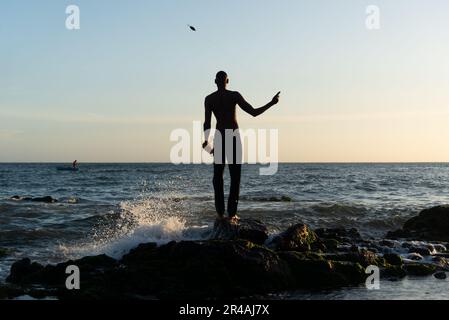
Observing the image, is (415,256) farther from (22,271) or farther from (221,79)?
(22,271)

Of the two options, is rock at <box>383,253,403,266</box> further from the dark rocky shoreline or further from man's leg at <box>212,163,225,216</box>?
man's leg at <box>212,163,225,216</box>

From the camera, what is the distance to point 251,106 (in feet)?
38.7

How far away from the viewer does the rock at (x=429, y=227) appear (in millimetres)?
17423

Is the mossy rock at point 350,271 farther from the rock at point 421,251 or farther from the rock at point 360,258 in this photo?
the rock at point 421,251

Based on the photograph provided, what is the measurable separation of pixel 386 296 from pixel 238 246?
2.51 meters

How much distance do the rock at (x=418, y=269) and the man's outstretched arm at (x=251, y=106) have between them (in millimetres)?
4115

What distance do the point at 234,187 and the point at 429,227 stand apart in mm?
8408

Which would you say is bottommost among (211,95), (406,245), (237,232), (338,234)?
(406,245)

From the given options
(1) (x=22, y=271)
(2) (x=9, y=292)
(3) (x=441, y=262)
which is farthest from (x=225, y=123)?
(3) (x=441, y=262)

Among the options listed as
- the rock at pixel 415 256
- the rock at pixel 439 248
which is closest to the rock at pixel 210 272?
the rock at pixel 415 256

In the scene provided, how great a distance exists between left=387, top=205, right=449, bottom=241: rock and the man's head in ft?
26.3

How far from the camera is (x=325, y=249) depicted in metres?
12.7
